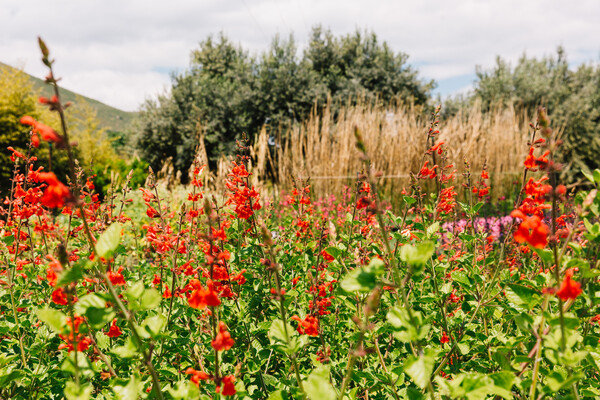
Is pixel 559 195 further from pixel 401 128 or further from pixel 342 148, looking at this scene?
pixel 401 128

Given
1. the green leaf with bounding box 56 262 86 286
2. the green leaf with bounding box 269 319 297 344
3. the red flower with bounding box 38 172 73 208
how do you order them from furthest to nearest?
the green leaf with bounding box 269 319 297 344 → the red flower with bounding box 38 172 73 208 → the green leaf with bounding box 56 262 86 286

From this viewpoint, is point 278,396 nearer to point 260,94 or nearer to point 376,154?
point 376,154

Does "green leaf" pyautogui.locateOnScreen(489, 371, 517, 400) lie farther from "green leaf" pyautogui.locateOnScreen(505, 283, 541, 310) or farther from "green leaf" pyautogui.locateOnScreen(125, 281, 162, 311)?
"green leaf" pyautogui.locateOnScreen(125, 281, 162, 311)

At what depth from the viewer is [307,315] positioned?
142 cm

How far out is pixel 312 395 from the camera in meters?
0.81

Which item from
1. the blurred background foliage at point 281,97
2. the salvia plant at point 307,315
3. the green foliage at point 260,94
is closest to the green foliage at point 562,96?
the blurred background foliage at point 281,97

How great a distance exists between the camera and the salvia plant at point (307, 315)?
889mm

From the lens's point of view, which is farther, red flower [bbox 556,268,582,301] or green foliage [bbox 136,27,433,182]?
green foliage [bbox 136,27,433,182]

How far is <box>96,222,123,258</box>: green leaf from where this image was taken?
86cm

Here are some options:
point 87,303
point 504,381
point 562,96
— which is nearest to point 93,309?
point 87,303

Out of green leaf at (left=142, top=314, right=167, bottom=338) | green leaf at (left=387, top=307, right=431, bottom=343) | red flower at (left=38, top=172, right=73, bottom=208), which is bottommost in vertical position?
green leaf at (left=142, top=314, right=167, bottom=338)

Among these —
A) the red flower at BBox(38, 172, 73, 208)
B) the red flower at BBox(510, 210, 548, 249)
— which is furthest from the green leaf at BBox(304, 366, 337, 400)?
the red flower at BBox(38, 172, 73, 208)

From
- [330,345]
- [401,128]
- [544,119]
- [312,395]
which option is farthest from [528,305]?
[401,128]

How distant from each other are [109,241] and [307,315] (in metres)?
0.78
